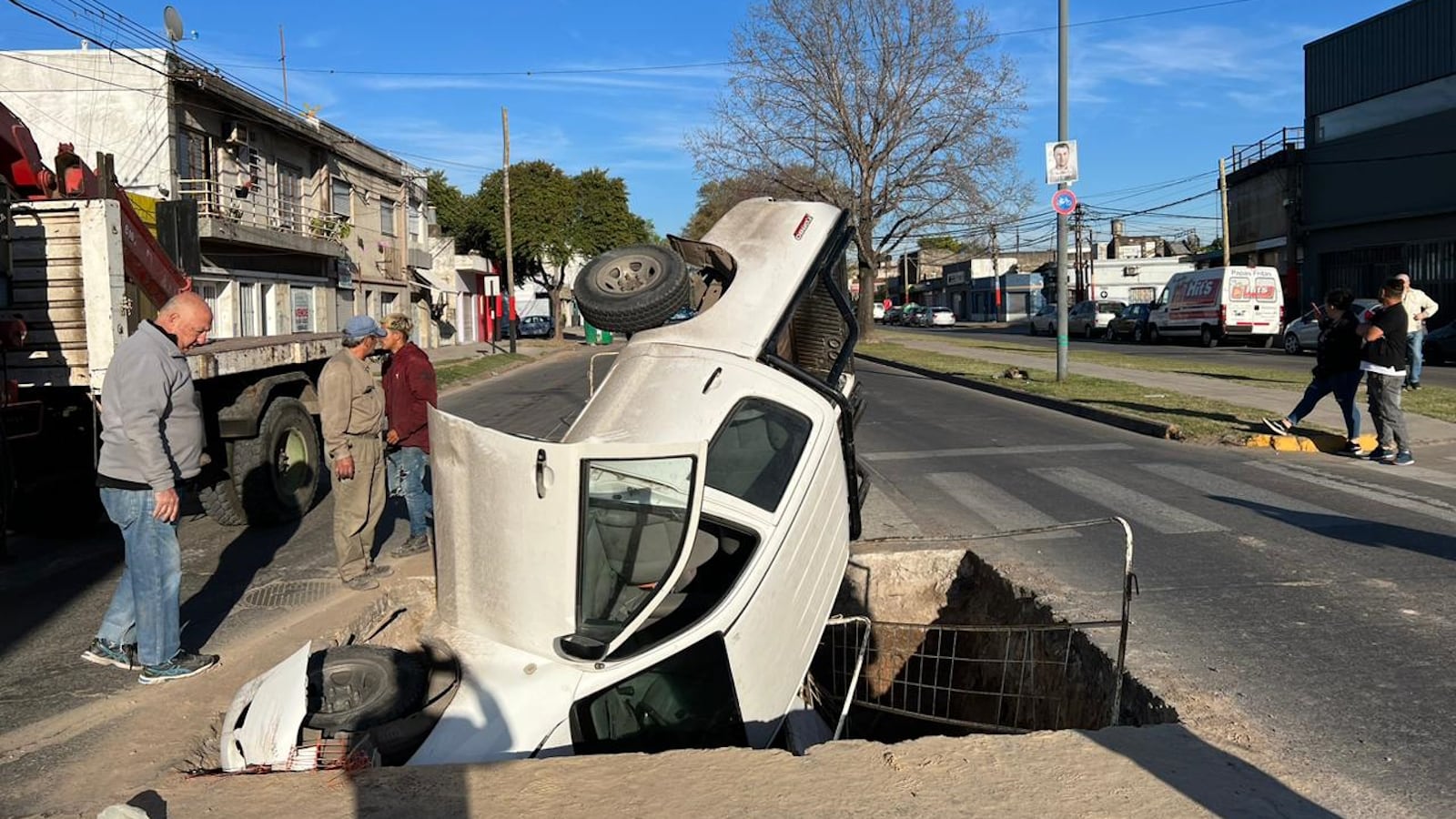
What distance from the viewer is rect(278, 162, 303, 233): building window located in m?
29.3

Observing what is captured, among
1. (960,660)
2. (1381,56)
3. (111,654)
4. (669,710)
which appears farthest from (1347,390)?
(1381,56)

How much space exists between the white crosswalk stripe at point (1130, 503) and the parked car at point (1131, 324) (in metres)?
30.0

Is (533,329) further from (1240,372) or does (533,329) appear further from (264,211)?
(1240,372)

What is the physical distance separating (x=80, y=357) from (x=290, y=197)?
83.0 feet

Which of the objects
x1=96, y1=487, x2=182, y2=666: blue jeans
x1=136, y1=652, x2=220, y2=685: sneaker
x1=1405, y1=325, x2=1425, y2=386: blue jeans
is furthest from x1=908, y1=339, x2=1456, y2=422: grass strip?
x1=96, y1=487, x2=182, y2=666: blue jeans

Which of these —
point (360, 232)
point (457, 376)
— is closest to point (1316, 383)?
point (457, 376)

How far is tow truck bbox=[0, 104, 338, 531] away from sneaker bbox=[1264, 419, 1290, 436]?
32.5 feet

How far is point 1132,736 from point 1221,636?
161cm

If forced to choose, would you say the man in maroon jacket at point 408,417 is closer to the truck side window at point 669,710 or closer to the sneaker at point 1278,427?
the truck side window at point 669,710

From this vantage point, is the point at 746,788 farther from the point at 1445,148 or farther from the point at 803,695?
the point at 1445,148

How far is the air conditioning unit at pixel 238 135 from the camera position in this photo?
84.8 feet

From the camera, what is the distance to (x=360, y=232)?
3566 cm

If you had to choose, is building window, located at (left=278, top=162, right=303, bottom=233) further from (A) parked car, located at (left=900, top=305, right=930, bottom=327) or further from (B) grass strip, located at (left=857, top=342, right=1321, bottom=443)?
(A) parked car, located at (left=900, top=305, right=930, bottom=327)

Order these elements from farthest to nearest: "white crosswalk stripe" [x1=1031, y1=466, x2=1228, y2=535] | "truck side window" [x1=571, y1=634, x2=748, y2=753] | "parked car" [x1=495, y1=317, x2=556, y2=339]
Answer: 1. "parked car" [x1=495, y1=317, x2=556, y2=339]
2. "white crosswalk stripe" [x1=1031, y1=466, x2=1228, y2=535]
3. "truck side window" [x1=571, y1=634, x2=748, y2=753]
